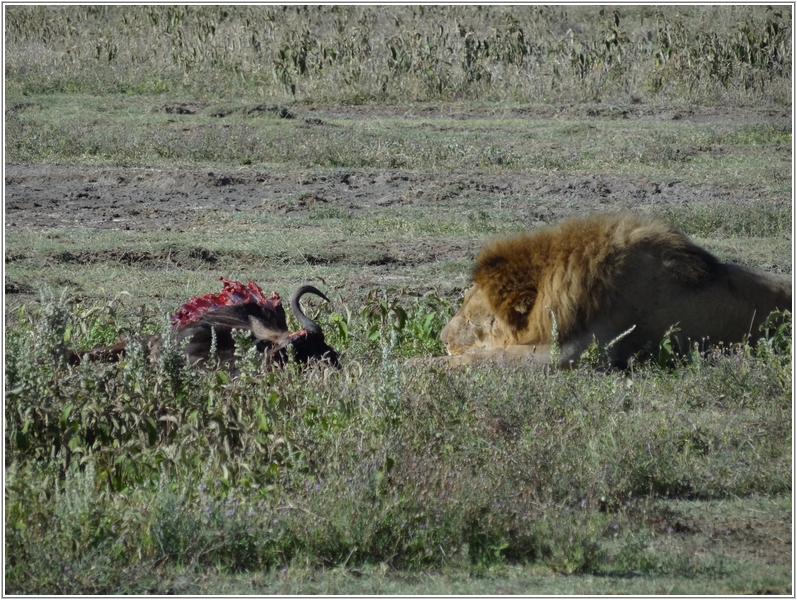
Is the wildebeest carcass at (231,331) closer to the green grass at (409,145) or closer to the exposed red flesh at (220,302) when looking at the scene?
the exposed red flesh at (220,302)

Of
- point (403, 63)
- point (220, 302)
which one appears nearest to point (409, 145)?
point (403, 63)

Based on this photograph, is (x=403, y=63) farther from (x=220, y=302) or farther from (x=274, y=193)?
(x=220, y=302)

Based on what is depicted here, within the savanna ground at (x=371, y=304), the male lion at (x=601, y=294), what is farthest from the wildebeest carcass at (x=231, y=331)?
the male lion at (x=601, y=294)

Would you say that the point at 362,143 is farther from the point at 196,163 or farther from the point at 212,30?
the point at 212,30

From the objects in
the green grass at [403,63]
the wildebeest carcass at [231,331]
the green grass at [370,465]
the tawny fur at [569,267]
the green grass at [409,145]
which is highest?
the green grass at [403,63]

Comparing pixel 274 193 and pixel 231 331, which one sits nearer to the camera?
pixel 231 331

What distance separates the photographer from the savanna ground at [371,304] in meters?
3.92

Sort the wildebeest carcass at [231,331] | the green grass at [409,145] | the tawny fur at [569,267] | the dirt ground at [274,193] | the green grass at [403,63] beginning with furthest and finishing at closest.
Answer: the green grass at [403,63] → the green grass at [409,145] → the dirt ground at [274,193] → the tawny fur at [569,267] → the wildebeest carcass at [231,331]

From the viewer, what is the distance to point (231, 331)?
19.7 ft

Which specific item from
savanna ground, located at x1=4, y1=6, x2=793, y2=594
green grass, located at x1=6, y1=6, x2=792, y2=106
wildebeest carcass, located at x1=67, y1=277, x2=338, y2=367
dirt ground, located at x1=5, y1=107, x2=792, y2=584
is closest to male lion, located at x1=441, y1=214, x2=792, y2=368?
savanna ground, located at x1=4, y1=6, x2=793, y2=594

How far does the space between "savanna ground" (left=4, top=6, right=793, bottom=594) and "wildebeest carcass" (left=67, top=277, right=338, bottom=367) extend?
0.99 ft

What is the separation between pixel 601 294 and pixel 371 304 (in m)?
1.78

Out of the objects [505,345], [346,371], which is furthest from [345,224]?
[346,371]

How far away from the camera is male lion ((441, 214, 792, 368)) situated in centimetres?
615
